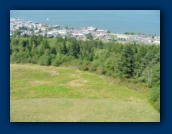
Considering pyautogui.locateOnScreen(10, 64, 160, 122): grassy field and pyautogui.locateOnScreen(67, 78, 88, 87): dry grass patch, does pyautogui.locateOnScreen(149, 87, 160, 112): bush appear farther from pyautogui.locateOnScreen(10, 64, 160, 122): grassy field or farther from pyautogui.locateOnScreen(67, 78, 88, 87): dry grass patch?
pyautogui.locateOnScreen(67, 78, 88, 87): dry grass patch

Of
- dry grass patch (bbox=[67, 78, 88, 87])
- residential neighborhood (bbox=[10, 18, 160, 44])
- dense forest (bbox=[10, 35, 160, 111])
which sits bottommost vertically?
dry grass patch (bbox=[67, 78, 88, 87])

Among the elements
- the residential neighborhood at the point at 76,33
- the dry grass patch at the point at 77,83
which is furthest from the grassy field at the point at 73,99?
the residential neighborhood at the point at 76,33

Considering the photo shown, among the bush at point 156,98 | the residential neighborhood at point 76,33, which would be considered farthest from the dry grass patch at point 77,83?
the bush at point 156,98

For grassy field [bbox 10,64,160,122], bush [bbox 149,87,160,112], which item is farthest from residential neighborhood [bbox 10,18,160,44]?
bush [bbox 149,87,160,112]

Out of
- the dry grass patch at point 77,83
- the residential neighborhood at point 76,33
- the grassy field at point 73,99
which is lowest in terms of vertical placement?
the grassy field at point 73,99

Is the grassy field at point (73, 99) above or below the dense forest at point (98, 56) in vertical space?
below

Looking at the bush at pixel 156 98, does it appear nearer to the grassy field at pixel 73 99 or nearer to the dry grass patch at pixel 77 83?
Result: the grassy field at pixel 73 99

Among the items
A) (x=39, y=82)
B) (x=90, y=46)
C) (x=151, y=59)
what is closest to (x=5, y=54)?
(x=39, y=82)
